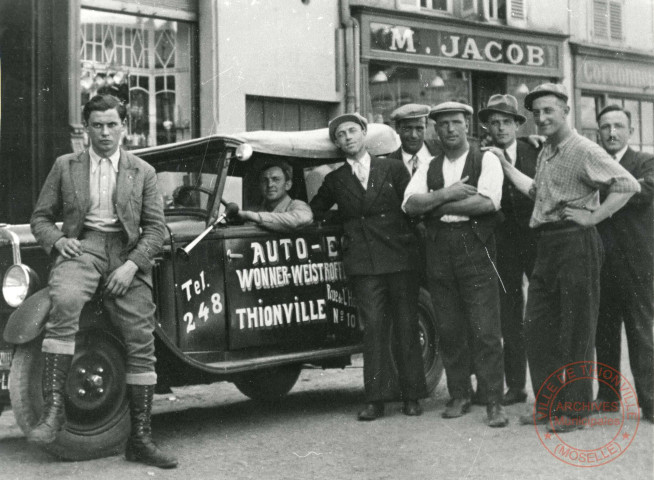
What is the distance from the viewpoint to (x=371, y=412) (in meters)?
6.04

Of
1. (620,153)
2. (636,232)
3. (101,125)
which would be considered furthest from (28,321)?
(620,153)

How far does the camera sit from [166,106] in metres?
11.8

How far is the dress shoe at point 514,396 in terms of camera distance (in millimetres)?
6387

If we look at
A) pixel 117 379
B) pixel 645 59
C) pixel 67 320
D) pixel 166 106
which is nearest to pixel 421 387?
pixel 117 379

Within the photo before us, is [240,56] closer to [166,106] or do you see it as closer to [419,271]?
[166,106]

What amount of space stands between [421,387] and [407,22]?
923 centimetres

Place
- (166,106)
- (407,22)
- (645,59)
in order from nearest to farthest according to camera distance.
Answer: (166,106) < (407,22) < (645,59)

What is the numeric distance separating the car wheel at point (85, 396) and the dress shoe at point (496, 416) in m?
2.22

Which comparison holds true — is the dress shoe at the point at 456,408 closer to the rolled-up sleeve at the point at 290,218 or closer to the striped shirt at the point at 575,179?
the striped shirt at the point at 575,179

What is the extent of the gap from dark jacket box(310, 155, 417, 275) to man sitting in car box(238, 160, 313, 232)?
29cm

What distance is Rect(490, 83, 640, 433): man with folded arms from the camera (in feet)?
17.7

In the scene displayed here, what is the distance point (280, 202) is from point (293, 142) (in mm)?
422

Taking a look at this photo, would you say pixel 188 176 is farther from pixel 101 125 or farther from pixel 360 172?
pixel 101 125

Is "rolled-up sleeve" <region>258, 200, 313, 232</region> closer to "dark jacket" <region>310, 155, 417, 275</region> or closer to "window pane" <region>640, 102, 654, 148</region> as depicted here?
"dark jacket" <region>310, 155, 417, 275</region>
